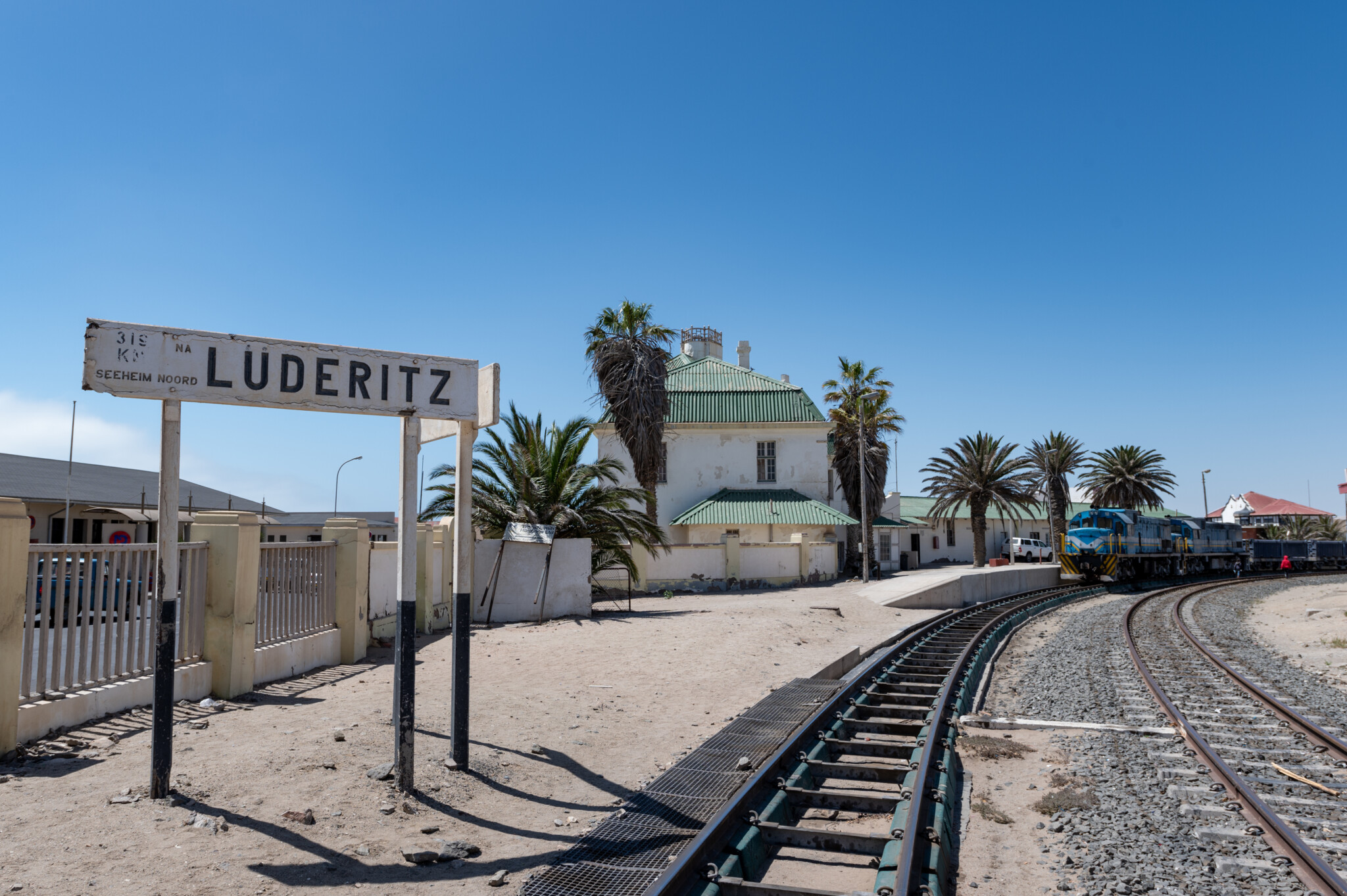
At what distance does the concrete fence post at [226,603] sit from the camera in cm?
930

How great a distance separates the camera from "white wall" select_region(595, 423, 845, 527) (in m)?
39.8

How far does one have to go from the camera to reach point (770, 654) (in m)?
14.9

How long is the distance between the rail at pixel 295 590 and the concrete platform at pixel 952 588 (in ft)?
59.7

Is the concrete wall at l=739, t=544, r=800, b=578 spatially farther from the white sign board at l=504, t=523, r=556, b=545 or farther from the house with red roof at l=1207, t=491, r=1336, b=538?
the house with red roof at l=1207, t=491, r=1336, b=538

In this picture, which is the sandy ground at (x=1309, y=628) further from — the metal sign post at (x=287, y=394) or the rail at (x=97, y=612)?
the rail at (x=97, y=612)

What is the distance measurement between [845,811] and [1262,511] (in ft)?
400

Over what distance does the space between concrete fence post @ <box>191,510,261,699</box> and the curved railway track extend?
5.98 m

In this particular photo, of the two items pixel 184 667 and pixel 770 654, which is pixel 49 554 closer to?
pixel 184 667

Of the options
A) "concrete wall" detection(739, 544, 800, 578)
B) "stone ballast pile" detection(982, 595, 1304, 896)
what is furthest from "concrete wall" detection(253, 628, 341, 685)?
"concrete wall" detection(739, 544, 800, 578)

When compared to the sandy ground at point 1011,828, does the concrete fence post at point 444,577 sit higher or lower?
higher

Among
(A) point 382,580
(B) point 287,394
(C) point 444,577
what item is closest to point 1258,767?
(B) point 287,394

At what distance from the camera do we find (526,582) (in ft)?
60.3

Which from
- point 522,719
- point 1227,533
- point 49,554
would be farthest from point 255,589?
point 1227,533

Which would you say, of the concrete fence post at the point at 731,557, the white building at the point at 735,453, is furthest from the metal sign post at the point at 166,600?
the white building at the point at 735,453
